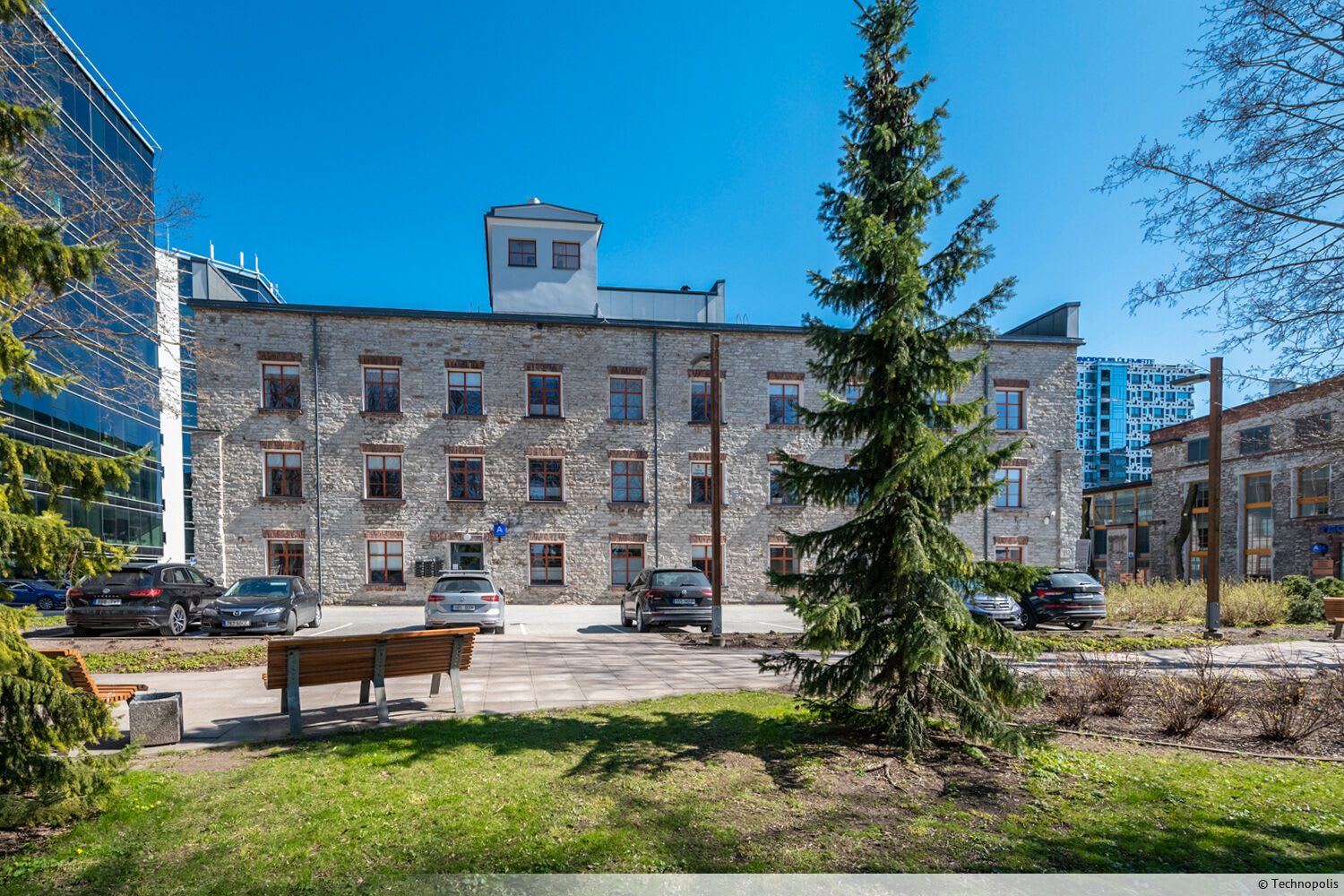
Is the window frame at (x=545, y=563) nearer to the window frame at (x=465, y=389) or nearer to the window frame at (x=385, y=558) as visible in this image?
the window frame at (x=385, y=558)

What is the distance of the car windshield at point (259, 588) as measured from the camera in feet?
51.5

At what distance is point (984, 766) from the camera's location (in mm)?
5223

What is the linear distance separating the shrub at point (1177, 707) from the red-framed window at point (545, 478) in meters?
22.1

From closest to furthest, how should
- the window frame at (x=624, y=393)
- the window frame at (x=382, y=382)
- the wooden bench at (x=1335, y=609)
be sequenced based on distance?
the wooden bench at (x=1335, y=609)
the window frame at (x=382, y=382)
the window frame at (x=624, y=393)

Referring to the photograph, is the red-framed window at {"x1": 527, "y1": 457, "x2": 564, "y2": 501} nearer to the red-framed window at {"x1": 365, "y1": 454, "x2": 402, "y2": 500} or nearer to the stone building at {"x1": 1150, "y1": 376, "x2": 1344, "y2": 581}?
the red-framed window at {"x1": 365, "y1": 454, "x2": 402, "y2": 500}

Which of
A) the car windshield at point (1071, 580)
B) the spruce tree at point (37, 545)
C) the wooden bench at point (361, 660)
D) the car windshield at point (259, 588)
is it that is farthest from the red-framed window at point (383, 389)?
the car windshield at point (1071, 580)

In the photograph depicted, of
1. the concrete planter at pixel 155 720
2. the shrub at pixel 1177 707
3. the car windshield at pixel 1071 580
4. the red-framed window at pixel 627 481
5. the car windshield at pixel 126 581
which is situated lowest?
the car windshield at pixel 1071 580

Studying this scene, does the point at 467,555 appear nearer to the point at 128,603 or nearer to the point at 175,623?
the point at 175,623

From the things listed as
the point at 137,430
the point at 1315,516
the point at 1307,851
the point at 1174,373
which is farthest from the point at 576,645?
the point at 1174,373

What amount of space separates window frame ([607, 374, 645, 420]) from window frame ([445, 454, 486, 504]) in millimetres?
5644

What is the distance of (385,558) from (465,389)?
746cm

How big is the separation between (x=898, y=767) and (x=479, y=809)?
10.4 feet

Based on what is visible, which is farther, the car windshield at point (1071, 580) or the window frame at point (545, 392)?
the window frame at point (545, 392)

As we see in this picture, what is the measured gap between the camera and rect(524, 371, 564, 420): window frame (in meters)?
27.2
